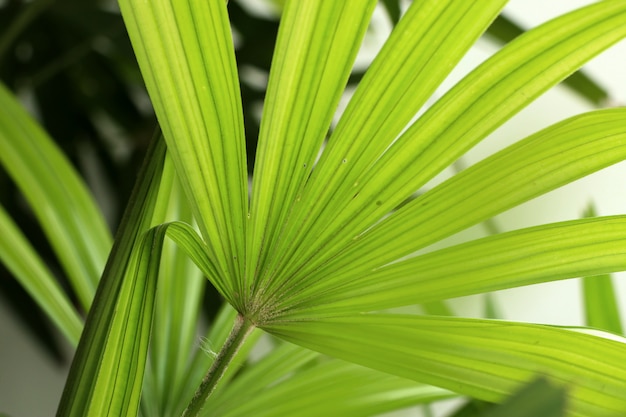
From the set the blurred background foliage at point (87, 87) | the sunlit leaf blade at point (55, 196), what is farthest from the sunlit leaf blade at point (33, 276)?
the blurred background foliage at point (87, 87)

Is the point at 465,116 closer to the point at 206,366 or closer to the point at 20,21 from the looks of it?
the point at 206,366

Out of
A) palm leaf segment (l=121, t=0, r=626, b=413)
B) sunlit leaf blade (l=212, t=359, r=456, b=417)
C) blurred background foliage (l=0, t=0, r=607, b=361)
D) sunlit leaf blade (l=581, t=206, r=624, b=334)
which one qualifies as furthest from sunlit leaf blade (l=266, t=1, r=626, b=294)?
blurred background foliage (l=0, t=0, r=607, b=361)

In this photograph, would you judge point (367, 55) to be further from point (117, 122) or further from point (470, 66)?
point (117, 122)

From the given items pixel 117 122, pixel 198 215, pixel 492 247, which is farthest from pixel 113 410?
pixel 117 122

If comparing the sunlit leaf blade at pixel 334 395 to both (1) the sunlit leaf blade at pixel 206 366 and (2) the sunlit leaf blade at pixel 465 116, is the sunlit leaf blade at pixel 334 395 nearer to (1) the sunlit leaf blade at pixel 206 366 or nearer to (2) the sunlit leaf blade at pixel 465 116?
(1) the sunlit leaf blade at pixel 206 366

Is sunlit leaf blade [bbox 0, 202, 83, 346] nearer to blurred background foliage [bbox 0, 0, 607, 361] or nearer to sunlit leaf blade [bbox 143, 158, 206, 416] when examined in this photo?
sunlit leaf blade [bbox 143, 158, 206, 416]

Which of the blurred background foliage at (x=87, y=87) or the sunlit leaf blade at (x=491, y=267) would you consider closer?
the sunlit leaf blade at (x=491, y=267)
